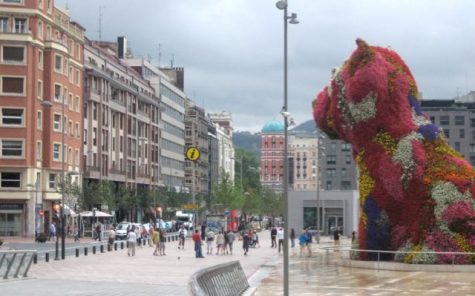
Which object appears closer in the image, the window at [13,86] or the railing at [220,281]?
the railing at [220,281]

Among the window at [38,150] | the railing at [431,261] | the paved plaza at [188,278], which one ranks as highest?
the window at [38,150]

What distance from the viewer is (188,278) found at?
3294 centimetres

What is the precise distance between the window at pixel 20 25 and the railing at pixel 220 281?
178 ft

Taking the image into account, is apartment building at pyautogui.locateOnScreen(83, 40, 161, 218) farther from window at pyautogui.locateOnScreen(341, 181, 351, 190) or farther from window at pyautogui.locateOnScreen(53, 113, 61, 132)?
window at pyautogui.locateOnScreen(341, 181, 351, 190)

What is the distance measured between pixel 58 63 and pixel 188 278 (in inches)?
2055

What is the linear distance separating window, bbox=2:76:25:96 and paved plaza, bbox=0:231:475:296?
3347cm

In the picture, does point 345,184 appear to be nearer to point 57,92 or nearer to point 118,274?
point 57,92

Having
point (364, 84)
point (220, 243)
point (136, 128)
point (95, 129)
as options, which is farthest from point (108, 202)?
point (364, 84)

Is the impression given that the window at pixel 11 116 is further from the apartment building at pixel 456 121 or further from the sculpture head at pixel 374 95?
the apartment building at pixel 456 121

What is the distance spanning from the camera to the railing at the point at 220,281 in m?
18.3

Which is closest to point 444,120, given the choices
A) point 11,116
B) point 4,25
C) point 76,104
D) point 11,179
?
point 76,104

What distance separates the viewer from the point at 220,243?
53719mm

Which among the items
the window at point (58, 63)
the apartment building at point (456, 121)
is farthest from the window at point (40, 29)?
the apartment building at point (456, 121)

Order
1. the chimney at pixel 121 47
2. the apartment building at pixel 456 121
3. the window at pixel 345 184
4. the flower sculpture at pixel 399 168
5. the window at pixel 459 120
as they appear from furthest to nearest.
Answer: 1. the window at pixel 345 184
2. the window at pixel 459 120
3. the apartment building at pixel 456 121
4. the chimney at pixel 121 47
5. the flower sculpture at pixel 399 168
